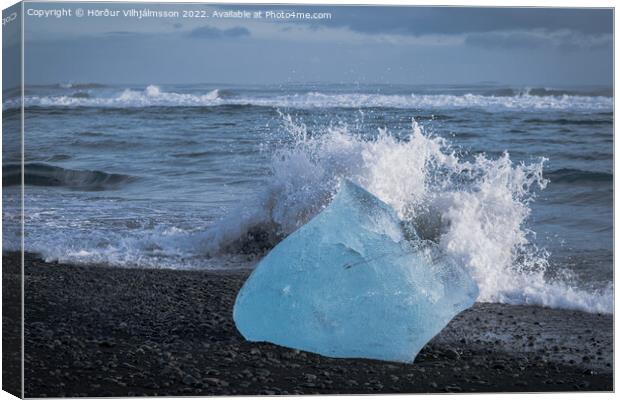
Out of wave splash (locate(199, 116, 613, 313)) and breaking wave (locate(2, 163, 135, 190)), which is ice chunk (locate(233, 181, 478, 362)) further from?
breaking wave (locate(2, 163, 135, 190))

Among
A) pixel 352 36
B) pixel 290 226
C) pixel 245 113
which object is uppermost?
pixel 352 36

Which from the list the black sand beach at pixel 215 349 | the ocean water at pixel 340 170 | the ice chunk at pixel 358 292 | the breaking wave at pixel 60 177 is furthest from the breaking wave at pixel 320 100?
the black sand beach at pixel 215 349

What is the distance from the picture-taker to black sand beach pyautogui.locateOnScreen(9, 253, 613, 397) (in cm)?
712

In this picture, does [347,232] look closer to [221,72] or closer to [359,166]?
[359,166]

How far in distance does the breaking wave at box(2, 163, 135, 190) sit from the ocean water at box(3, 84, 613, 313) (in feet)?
0.05

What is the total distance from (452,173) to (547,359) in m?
1.54

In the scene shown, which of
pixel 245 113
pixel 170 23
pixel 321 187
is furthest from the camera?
pixel 321 187

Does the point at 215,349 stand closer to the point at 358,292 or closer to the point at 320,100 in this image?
the point at 358,292

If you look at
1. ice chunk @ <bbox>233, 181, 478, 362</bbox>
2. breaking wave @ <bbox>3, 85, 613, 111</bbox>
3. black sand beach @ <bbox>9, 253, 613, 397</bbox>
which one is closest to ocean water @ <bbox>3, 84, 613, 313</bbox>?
breaking wave @ <bbox>3, 85, 613, 111</bbox>

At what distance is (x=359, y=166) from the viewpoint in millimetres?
8305

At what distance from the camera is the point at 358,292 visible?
24.7ft

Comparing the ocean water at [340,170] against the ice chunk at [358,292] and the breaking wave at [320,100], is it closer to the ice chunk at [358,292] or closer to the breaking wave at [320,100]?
the breaking wave at [320,100]

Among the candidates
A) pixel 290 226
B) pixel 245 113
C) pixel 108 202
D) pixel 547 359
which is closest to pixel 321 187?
pixel 290 226

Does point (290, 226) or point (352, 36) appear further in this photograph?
point (290, 226)
